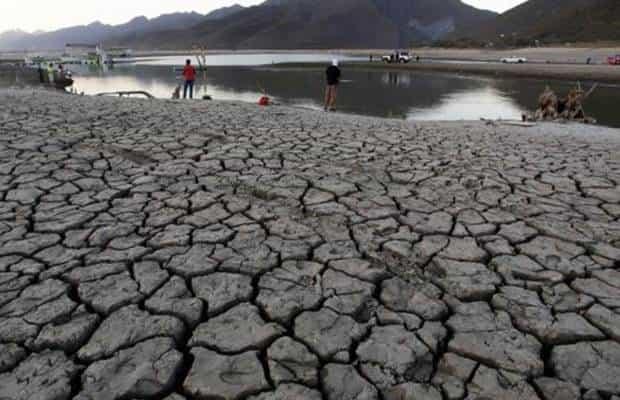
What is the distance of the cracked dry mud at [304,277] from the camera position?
1.70 metres

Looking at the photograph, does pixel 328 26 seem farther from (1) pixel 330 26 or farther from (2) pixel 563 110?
(2) pixel 563 110

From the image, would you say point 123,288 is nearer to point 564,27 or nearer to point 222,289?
point 222,289

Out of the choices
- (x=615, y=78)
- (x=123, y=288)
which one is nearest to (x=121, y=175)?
(x=123, y=288)

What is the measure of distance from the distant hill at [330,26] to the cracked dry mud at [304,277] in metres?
151

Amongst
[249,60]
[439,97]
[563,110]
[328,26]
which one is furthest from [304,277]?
[328,26]

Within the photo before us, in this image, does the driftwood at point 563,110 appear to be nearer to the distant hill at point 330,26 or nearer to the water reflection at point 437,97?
the water reflection at point 437,97

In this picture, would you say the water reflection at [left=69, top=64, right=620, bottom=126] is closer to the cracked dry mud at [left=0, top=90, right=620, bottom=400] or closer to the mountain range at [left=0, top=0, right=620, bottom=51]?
the cracked dry mud at [left=0, top=90, right=620, bottom=400]

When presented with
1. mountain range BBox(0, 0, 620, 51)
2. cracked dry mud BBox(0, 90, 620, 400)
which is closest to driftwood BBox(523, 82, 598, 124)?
cracked dry mud BBox(0, 90, 620, 400)

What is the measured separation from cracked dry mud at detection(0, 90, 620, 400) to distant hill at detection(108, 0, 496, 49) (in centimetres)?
15056

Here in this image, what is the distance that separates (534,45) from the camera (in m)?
64.6

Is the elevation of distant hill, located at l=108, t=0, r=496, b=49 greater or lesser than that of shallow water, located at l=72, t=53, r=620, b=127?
greater

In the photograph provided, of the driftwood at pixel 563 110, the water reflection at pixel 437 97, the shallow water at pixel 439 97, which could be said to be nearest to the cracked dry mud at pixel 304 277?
the driftwood at pixel 563 110

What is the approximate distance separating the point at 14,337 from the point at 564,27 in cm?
8892

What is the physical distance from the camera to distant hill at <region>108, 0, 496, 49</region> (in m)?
154
